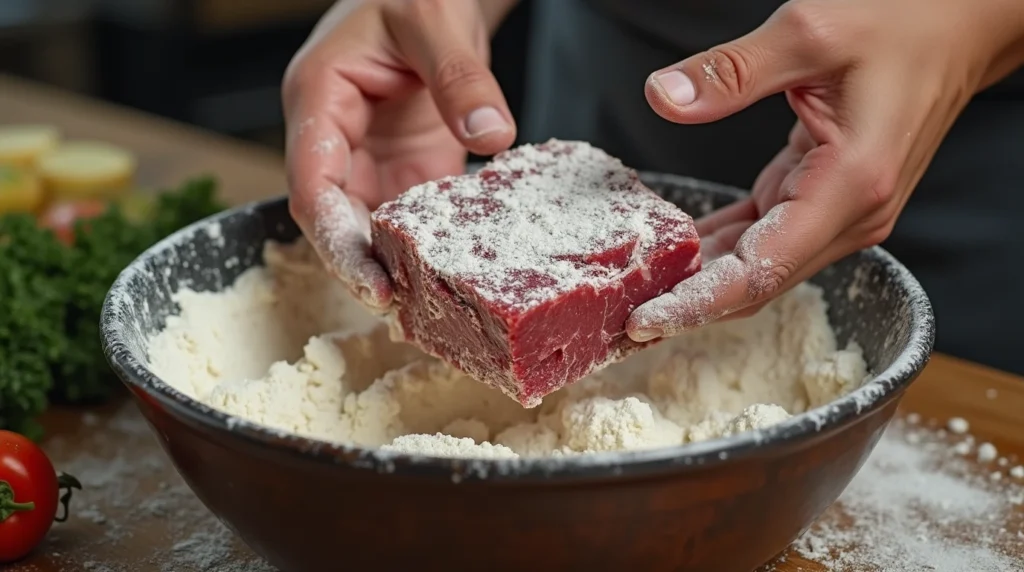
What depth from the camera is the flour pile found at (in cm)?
123

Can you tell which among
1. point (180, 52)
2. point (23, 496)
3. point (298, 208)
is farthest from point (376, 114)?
point (180, 52)

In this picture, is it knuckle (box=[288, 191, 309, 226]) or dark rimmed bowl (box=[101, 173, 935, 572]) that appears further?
knuckle (box=[288, 191, 309, 226])

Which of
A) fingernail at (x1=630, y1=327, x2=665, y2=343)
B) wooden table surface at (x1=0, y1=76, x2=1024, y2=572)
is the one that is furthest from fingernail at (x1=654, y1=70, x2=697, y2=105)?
wooden table surface at (x1=0, y1=76, x2=1024, y2=572)

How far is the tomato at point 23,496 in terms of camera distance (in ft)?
4.00

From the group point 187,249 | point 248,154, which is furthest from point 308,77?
point 248,154

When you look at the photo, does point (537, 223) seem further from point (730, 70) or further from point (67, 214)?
point (67, 214)

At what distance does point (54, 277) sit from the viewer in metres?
1.66

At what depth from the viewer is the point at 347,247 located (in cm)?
129

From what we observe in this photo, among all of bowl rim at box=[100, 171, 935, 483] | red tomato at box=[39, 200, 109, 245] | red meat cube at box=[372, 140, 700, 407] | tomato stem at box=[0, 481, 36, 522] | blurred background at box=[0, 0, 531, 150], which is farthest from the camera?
blurred background at box=[0, 0, 531, 150]

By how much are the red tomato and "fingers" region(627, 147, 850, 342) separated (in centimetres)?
128

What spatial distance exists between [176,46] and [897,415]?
3.27 metres

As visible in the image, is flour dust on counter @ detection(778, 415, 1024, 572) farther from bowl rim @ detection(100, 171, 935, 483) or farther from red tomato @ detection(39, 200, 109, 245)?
red tomato @ detection(39, 200, 109, 245)

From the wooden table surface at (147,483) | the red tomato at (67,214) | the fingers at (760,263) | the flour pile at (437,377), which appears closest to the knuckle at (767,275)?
the fingers at (760,263)

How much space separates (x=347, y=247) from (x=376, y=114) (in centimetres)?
35
